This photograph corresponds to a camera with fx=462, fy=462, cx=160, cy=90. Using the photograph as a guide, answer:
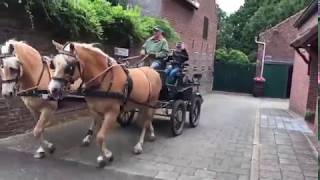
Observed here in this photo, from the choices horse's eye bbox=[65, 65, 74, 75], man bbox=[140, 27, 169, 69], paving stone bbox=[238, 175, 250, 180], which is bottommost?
paving stone bbox=[238, 175, 250, 180]

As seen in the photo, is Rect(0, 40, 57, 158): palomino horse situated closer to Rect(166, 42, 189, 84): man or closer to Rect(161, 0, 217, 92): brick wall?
Rect(166, 42, 189, 84): man

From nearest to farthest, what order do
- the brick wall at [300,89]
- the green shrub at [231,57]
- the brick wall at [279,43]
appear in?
the brick wall at [300,89]
the brick wall at [279,43]
the green shrub at [231,57]

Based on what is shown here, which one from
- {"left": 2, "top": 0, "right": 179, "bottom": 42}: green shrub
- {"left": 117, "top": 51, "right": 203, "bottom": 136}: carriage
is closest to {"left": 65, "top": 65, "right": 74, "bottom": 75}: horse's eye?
{"left": 2, "top": 0, "right": 179, "bottom": 42}: green shrub

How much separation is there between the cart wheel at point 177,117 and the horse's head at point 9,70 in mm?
3577

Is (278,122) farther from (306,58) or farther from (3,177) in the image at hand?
(3,177)

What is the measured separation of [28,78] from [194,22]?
1498 cm

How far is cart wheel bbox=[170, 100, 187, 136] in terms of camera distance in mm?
9469

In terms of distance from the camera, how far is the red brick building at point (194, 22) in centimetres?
1586

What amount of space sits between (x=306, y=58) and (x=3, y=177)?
12.3 m

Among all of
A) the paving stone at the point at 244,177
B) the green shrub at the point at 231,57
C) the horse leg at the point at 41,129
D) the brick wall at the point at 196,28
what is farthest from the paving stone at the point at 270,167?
the green shrub at the point at 231,57

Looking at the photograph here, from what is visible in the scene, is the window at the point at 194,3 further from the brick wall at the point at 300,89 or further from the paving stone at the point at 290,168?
the paving stone at the point at 290,168

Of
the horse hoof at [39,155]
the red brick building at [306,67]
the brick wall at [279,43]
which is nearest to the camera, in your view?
the horse hoof at [39,155]

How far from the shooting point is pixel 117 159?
7.47 metres

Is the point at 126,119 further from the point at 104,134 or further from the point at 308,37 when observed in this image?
the point at 308,37
